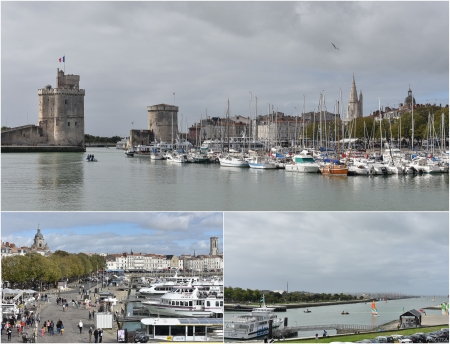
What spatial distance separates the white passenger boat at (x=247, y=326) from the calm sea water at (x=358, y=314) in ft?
0.85

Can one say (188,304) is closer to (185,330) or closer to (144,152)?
(185,330)

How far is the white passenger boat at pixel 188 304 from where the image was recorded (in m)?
7.15

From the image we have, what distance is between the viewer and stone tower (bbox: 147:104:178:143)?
3872 centimetres

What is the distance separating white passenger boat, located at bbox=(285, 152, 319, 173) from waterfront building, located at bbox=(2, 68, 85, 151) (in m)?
18.0

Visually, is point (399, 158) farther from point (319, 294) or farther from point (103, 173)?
point (319, 294)

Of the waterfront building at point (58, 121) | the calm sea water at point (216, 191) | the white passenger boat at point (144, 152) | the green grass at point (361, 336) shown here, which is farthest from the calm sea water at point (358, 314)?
the waterfront building at point (58, 121)

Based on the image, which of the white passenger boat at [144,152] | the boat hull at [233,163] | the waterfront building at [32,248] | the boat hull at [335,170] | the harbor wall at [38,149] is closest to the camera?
the waterfront building at [32,248]

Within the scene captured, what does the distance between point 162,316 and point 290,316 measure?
1.40 m

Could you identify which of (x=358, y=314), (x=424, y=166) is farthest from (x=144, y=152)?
(x=358, y=314)

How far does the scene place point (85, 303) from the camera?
7.89m

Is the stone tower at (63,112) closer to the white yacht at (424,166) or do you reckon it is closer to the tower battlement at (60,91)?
the tower battlement at (60,91)

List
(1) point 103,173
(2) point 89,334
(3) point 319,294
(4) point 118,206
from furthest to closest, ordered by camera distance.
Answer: (1) point 103,173 < (4) point 118,206 < (3) point 319,294 < (2) point 89,334

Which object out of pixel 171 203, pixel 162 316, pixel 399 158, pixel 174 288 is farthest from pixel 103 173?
pixel 162 316

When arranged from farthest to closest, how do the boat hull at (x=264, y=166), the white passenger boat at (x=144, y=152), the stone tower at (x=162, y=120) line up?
the stone tower at (x=162, y=120)
the white passenger boat at (x=144, y=152)
the boat hull at (x=264, y=166)
